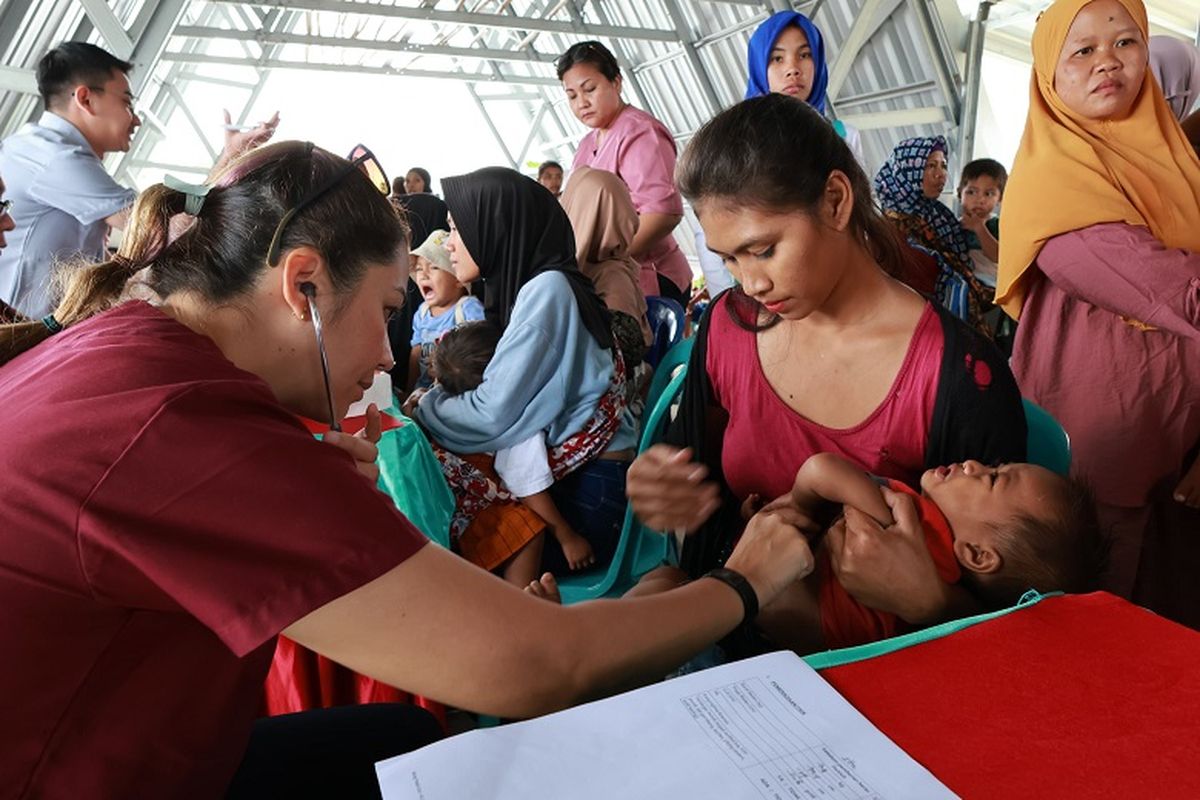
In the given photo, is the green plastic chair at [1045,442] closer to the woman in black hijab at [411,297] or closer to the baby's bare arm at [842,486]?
the baby's bare arm at [842,486]

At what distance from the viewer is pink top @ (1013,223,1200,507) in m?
1.72

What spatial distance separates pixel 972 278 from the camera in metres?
3.57

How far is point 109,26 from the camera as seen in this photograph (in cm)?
530

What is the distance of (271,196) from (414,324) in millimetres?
2446

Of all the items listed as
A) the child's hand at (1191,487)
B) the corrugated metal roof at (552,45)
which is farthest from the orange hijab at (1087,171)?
the corrugated metal roof at (552,45)

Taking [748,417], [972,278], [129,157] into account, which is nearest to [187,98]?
[129,157]

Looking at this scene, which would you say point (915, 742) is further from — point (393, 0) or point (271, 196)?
point (393, 0)

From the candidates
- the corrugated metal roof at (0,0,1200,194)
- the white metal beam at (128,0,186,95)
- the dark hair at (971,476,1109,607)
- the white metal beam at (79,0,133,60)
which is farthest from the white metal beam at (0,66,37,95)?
the dark hair at (971,476,1109,607)

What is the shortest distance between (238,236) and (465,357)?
1230mm

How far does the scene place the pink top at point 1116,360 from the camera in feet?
5.65

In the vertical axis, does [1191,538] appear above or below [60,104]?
below

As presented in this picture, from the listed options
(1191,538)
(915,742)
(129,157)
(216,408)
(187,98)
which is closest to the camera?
(915,742)

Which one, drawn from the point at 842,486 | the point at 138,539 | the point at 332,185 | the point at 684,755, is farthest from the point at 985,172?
the point at 138,539

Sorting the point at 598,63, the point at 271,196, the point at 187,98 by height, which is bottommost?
the point at 271,196
